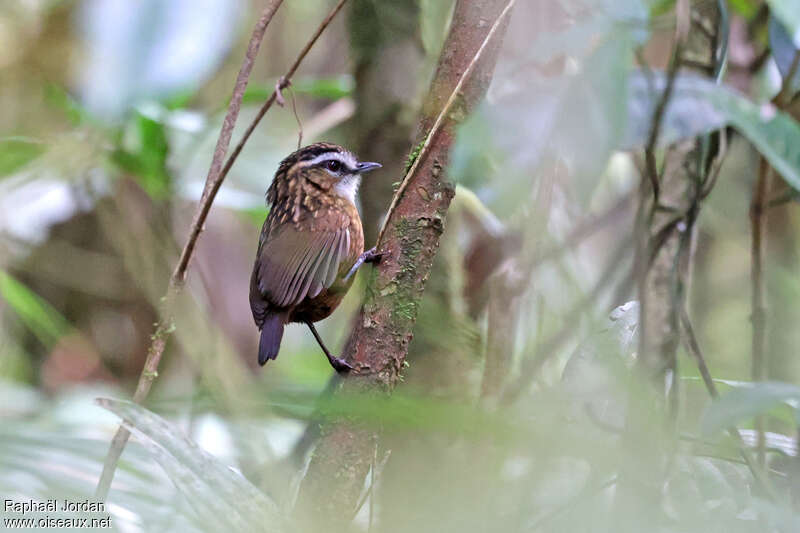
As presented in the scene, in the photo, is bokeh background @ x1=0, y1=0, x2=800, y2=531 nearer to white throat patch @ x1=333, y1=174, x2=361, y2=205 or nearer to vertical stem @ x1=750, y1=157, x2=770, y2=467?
vertical stem @ x1=750, y1=157, x2=770, y2=467

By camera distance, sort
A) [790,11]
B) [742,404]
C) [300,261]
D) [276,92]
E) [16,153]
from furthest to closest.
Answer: [16,153] → [300,261] → [276,92] → [790,11] → [742,404]

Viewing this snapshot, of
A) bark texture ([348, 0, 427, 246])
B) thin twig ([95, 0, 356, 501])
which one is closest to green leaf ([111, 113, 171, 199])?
bark texture ([348, 0, 427, 246])

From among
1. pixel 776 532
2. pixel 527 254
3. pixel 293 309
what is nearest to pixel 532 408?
pixel 776 532

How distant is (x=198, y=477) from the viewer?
5.13 ft

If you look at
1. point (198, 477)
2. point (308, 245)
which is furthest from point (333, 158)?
point (198, 477)

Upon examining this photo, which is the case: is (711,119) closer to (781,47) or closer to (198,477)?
(781,47)

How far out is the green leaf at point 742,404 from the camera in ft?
4.23

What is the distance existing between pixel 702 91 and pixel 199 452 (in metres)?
1.64

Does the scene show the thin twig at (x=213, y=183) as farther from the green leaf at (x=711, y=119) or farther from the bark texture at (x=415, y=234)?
the green leaf at (x=711, y=119)

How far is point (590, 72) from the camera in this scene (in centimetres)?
152

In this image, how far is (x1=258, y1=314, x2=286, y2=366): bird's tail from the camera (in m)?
2.86

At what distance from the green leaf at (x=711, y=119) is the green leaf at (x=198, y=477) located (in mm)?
1331

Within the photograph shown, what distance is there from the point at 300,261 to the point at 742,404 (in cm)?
198

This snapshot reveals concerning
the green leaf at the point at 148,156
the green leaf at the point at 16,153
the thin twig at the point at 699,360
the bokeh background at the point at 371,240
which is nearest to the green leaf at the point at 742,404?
the bokeh background at the point at 371,240
